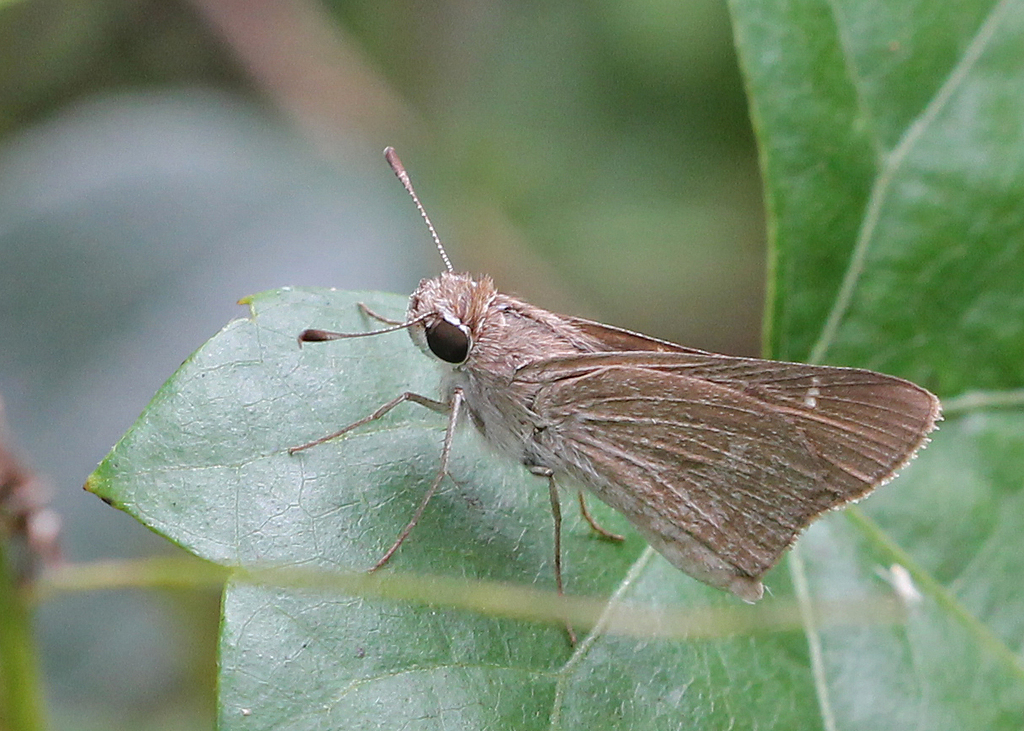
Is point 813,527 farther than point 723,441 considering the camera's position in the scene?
Yes

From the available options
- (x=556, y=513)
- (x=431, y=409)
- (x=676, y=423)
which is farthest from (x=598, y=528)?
(x=431, y=409)

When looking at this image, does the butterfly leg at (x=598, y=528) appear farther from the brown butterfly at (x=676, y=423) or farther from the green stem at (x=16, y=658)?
the green stem at (x=16, y=658)

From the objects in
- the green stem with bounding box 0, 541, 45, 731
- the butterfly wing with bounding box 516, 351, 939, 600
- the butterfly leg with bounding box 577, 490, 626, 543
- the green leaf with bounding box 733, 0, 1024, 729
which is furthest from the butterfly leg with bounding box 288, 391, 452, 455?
the green leaf with bounding box 733, 0, 1024, 729

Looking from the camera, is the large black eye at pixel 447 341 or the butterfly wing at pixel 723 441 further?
the large black eye at pixel 447 341

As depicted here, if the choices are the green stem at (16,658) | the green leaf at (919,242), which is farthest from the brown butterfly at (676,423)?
the green stem at (16,658)

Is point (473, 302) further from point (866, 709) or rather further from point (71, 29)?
point (71, 29)

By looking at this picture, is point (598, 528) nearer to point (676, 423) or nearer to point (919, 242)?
point (676, 423)
